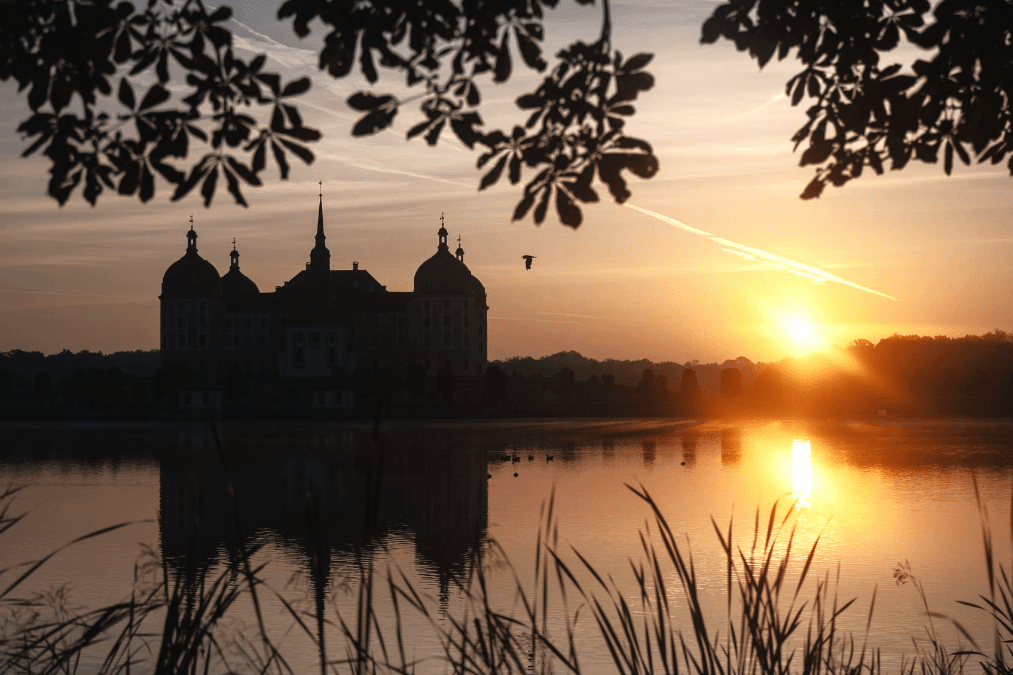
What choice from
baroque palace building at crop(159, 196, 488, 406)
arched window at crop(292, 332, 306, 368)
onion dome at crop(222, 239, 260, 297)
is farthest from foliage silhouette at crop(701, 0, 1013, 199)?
onion dome at crop(222, 239, 260, 297)

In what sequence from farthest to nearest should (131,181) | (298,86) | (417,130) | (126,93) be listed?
(131,181)
(417,130)
(126,93)
(298,86)

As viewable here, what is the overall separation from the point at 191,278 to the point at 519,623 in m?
89.0

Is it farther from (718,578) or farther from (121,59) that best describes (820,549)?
(121,59)

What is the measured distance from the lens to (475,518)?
2106 centimetres

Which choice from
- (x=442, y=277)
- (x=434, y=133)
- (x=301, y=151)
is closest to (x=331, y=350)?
(x=442, y=277)

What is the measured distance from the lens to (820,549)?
20.2 metres

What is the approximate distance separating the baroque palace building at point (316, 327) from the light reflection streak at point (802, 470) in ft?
127

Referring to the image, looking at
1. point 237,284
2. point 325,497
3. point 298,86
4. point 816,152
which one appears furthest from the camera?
point 237,284

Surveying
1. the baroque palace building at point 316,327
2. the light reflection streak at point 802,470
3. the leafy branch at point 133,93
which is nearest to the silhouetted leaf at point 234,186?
the leafy branch at point 133,93

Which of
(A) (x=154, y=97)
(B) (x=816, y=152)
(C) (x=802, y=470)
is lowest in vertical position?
(C) (x=802, y=470)

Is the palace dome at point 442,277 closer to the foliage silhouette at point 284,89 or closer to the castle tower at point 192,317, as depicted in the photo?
the castle tower at point 192,317

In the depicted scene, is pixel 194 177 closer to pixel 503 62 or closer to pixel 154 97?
pixel 154 97

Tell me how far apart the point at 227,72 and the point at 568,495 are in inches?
943

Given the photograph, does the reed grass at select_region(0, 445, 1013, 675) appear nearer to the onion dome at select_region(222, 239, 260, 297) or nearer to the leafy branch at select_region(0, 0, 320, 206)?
the leafy branch at select_region(0, 0, 320, 206)
